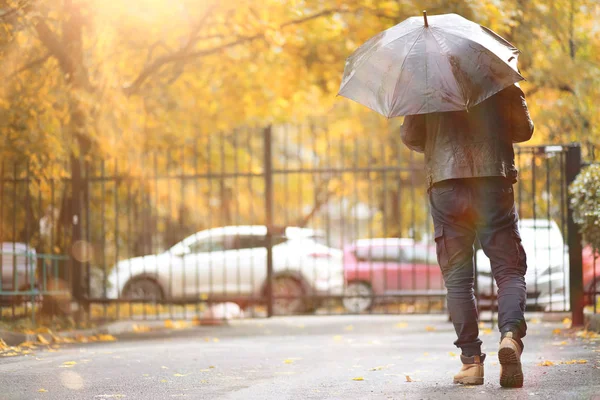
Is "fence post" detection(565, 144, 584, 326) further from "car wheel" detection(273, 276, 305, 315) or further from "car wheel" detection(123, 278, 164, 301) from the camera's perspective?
"car wheel" detection(123, 278, 164, 301)

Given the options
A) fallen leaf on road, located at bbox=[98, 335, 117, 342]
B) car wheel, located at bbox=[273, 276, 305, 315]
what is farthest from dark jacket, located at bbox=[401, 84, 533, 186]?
car wheel, located at bbox=[273, 276, 305, 315]

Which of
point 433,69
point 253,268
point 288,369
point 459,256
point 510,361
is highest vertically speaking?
point 433,69

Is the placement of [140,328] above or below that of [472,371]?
below

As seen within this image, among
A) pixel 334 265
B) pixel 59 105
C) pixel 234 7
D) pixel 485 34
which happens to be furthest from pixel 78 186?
pixel 485 34

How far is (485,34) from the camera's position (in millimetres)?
6203

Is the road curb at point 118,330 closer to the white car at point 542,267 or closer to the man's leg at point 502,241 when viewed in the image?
the white car at point 542,267

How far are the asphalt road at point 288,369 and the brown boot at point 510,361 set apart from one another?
0.24ft

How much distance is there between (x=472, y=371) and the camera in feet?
19.9

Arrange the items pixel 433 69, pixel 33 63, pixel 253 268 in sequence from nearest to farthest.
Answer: pixel 433 69, pixel 33 63, pixel 253 268

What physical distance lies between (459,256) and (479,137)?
2.31ft

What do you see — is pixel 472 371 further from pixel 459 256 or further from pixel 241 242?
pixel 241 242

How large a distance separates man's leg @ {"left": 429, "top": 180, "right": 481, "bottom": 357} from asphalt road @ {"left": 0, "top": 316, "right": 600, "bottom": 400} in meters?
0.32

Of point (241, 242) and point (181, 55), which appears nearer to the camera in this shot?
point (181, 55)

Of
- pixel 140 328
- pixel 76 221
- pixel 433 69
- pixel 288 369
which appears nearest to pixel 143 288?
pixel 140 328
